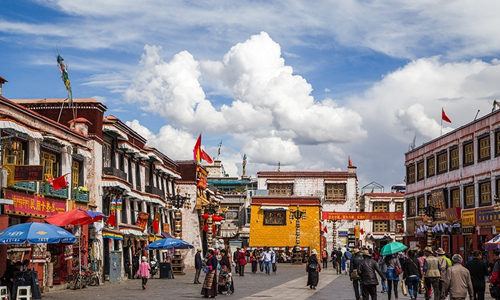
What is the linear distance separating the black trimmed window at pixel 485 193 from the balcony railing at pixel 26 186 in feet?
89.0

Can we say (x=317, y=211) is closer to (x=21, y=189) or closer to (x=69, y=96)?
(x=69, y=96)

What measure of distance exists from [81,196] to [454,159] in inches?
1081

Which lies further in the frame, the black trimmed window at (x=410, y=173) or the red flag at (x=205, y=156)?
the red flag at (x=205, y=156)

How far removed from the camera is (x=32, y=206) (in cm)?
2778

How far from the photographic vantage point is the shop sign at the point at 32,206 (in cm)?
2602

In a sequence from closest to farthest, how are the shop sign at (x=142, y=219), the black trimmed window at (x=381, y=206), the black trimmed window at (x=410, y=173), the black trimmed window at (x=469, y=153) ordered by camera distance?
the black trimmed window at (x=469, y=153)
the shop sign at (x=142, y=219)
the black trimmed window at (x=410, y=173)
the black trimmed window at (x=381, y=206)

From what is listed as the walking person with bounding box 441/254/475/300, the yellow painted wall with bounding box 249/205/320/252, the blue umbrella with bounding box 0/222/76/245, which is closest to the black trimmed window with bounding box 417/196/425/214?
the yellow painted wall with bounding box 249/205/320/252

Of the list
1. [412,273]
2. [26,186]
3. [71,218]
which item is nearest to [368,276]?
[412,273]

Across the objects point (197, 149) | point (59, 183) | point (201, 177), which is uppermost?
point (197, 149)

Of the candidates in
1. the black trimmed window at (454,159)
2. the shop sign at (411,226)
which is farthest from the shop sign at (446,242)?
the shop sign at (411,226)

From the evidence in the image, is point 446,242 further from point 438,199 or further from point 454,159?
point 454,159

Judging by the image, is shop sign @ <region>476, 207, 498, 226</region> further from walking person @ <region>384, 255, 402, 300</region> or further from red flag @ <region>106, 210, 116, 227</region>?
red flag @ <region>106, 210, 116, 227</region>

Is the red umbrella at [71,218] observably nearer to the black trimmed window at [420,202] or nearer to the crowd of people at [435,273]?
the crowd of people at [435,273]

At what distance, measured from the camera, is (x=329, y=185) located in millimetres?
85312
